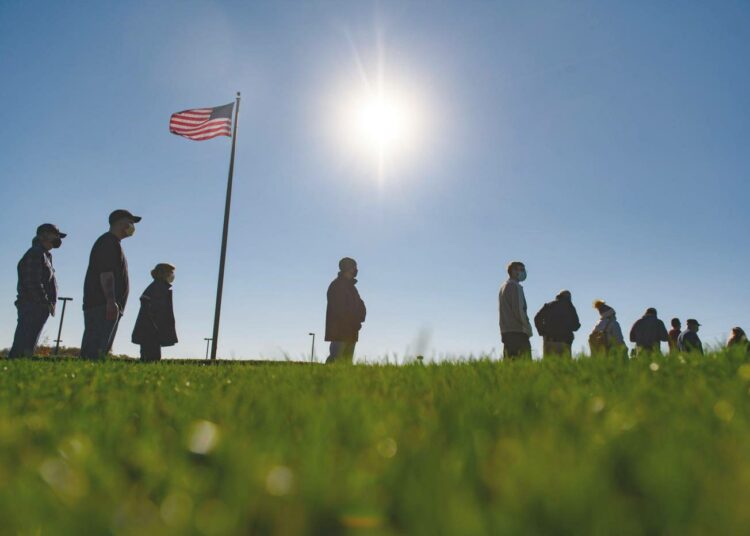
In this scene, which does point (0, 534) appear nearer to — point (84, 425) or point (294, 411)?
point (84, 425)

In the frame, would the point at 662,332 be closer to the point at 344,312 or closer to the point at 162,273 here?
the point at 344,312

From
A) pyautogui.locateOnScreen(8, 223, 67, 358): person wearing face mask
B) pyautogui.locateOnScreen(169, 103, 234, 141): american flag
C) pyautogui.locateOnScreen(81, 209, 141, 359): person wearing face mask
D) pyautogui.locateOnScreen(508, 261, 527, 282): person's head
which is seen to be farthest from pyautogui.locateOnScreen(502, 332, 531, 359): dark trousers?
pyautogui.locateOnScreen(169, 103, 234, 141): american flag

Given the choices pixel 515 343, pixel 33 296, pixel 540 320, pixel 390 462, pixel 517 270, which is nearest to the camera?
pixel 390 462

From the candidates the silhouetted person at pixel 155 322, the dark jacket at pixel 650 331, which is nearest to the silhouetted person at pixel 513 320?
the dark jacket at pixel 650 331

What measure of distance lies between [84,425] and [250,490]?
3.65ft

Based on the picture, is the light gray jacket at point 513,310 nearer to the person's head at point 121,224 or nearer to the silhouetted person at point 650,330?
the silhouetted person at point 650,330

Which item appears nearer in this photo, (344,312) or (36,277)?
(36,277)

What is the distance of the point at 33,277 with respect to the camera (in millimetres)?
7965

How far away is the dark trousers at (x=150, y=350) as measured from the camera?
8.70 metres

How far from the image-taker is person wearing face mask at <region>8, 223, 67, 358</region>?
7922 mm

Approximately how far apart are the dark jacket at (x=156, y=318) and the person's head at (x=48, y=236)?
62.1 inches

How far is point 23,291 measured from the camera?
7.93 m

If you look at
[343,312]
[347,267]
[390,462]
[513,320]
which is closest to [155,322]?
[343,312]

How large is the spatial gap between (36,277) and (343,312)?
4.79 metres
